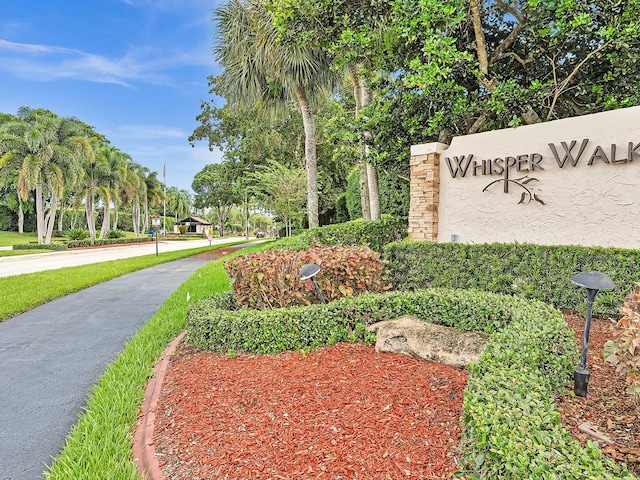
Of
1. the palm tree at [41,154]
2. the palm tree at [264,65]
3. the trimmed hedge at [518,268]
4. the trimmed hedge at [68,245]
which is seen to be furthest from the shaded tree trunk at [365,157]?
the palm tree at [41,154]

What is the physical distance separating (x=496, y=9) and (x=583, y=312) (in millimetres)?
5987

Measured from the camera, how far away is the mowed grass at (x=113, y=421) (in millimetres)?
2176

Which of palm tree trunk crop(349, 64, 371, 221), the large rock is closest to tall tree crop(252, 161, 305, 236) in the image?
palm tree trunk crop(349, 64, 371, 221)

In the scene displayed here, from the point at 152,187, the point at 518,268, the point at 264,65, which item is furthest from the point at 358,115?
the point at 152,187

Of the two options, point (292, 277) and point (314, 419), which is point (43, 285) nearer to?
point (292, 277)

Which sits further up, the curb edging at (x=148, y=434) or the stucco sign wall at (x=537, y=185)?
the stucco sign wall at (x=537, y=185)

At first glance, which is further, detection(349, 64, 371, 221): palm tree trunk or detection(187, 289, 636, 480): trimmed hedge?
detection(349, 64, 371, 221): palm tree trunk

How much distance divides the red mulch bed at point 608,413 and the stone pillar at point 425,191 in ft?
12.0

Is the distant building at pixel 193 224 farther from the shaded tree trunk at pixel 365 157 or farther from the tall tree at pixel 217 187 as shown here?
the shaded tree trunk at pixel 365 157

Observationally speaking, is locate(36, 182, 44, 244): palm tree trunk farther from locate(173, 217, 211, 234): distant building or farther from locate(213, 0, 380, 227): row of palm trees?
locate(173, 217, 211, 234): distant building

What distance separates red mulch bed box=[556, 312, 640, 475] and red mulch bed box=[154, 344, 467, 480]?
Answer: 67 centimetres

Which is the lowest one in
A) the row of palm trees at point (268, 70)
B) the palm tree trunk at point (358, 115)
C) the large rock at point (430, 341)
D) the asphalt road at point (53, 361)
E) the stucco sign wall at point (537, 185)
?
the asphalt road at point (53, 361)

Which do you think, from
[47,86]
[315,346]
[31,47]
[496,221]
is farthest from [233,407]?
[47,86]

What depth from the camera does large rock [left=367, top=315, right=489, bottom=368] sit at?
3.10 meters
